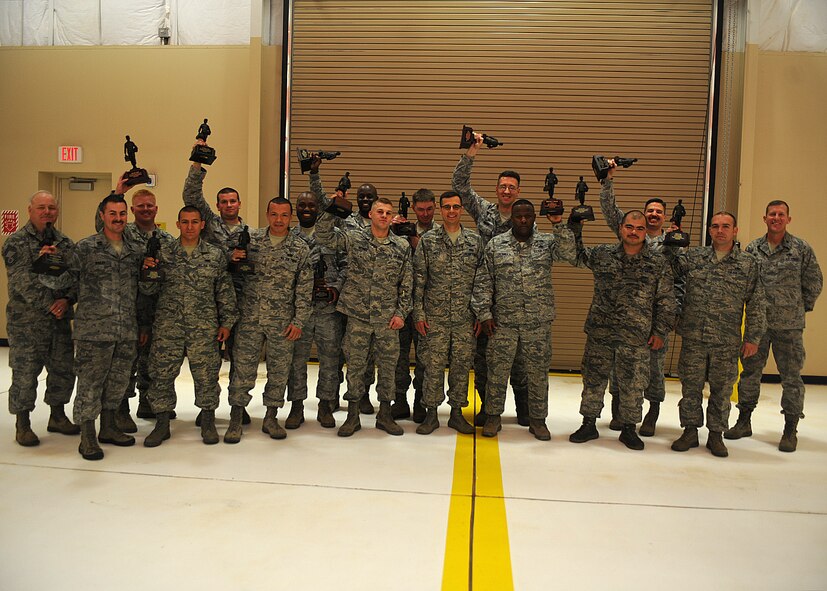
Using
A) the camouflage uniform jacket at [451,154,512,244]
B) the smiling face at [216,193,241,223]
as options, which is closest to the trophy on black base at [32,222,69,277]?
the smiling face at [216,193,241,223]

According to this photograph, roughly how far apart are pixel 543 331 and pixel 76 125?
275 inches

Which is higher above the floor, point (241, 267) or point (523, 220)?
point (523, 220)

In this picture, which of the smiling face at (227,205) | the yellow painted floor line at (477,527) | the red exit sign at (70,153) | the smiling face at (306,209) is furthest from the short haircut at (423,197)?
the red exit sign at (70,153)

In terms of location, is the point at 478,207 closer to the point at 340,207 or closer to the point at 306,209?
the point at 340,207

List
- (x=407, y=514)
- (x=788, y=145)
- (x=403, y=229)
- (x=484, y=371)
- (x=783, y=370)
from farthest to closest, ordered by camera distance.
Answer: (x=788, y=145), (x=484, y=371), (x=783, y=370), (x=403, y=229), (x=407, y=514)

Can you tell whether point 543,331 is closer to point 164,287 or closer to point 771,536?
point 771,536

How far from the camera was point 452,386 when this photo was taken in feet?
18.1

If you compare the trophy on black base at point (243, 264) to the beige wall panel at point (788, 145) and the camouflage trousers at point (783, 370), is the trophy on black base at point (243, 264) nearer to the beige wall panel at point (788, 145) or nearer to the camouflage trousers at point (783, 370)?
the camouflage trousers at point (783, 370)

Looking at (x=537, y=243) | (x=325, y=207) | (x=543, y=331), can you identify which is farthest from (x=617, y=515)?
(x=325, y=207)

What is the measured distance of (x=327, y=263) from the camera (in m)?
5.81

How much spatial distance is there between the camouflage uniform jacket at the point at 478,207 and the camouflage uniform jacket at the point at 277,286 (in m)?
1.49

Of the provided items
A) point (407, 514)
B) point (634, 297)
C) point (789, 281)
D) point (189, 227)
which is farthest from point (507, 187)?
point (407, 514)

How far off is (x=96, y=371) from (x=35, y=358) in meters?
0.64

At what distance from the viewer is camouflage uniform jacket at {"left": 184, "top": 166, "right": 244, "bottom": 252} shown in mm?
5395
